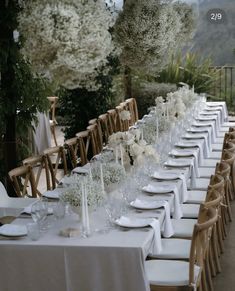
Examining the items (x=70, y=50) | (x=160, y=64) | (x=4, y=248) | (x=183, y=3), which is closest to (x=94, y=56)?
(x=70, y=50)

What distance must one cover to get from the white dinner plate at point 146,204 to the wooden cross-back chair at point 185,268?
1.36 ft

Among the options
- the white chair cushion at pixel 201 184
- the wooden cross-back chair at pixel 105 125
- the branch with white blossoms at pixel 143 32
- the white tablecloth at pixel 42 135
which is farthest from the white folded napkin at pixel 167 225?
the white tablecloth at pixel 42 135

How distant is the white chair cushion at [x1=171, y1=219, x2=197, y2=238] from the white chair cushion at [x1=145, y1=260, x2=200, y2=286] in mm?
646

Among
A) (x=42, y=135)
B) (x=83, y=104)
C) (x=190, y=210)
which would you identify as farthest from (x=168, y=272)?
(x=42, y=135)

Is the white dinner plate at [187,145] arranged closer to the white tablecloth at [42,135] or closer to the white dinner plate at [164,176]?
the white dinner plate at [164,176]

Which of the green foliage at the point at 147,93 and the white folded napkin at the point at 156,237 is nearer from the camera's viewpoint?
the white folded napkin at the point at 156,237

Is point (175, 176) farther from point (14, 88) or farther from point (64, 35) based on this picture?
point (14, 88)

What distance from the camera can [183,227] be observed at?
17.4 feet

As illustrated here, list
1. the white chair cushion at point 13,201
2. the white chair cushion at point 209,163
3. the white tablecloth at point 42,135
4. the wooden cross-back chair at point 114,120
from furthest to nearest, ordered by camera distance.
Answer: the white tablecloth at point 42,135, the wooden cross-back chair at point 114,120, the white chair cushion at point 209,163, the white chair cushion at point 13,201

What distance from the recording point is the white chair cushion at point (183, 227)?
17.0 ft

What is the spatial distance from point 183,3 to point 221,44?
15.1 feet

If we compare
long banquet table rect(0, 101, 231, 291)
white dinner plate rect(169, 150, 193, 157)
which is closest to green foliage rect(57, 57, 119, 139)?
white dinner plate rect(169, 150, 193, 157)

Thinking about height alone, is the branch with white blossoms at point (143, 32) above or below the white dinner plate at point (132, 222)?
above

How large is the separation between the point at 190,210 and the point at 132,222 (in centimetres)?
141
